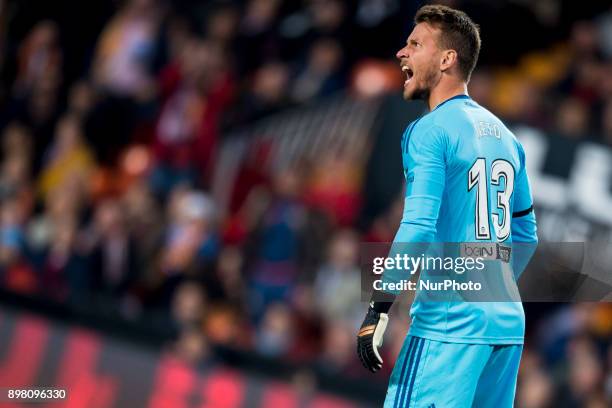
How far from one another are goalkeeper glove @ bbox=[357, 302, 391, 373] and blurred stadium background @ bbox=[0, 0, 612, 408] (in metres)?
3.96

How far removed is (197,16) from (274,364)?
17.8ft

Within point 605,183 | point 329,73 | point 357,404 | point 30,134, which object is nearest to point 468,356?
point 357,404

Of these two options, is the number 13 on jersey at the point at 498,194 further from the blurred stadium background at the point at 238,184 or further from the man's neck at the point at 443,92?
the blurred stadium background at the point at 238,184

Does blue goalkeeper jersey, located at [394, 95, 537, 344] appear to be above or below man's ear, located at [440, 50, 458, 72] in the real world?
below

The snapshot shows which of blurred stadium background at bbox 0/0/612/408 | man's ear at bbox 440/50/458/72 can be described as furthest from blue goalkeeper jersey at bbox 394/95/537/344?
blurred stadium background at bbox 0/0/612/408

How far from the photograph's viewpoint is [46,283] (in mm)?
9461

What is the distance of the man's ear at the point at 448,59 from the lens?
163 inches

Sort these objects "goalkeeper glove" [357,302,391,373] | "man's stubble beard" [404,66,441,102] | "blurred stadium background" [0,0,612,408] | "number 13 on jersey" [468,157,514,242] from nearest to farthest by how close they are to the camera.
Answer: "goalkeeper glove" [357,302,391,373]
"number 13 on jersey" [468,157,514,242]
"man's stubble beard" [404,66,441,102]
"blurred stadium background" [0,0,612,408]

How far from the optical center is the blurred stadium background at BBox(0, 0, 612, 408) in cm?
828

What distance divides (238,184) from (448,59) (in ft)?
21.2

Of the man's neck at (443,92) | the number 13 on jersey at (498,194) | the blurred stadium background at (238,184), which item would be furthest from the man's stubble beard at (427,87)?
the blurred stadium background at (238,184)

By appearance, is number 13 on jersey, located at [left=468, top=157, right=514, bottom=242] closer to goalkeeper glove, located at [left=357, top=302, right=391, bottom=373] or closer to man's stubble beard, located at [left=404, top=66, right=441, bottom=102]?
man's stubble beard, located at [left=404, top=66, right=441, bottom=102]

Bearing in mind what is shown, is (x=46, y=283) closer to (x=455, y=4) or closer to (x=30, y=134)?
(x=30, y=134)

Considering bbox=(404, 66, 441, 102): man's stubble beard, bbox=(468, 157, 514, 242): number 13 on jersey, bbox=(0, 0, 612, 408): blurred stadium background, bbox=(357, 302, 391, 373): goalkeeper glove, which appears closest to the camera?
bbox=(357, 302, 391, 373): goalkeeper glove
